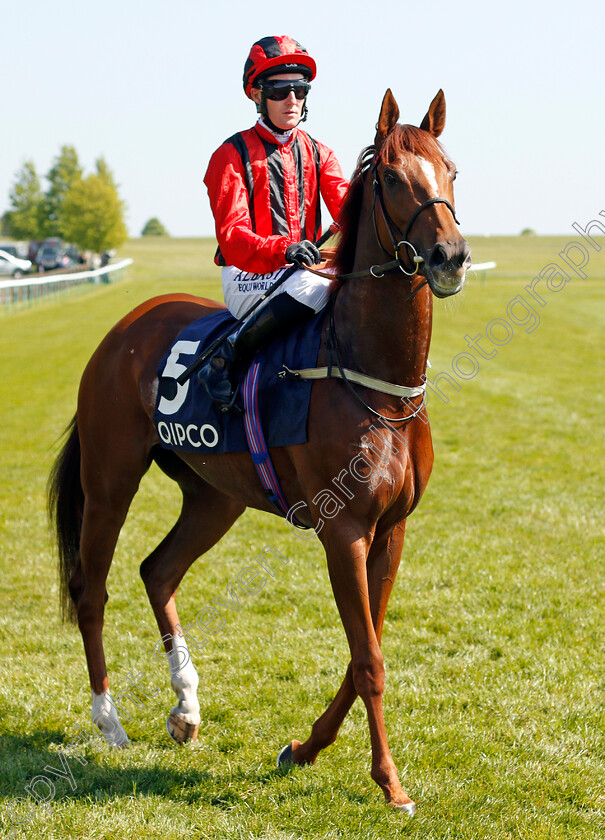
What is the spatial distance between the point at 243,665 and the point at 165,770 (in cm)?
108

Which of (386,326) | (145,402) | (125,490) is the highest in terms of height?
(386,326)

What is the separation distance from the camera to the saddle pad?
3.39 meters

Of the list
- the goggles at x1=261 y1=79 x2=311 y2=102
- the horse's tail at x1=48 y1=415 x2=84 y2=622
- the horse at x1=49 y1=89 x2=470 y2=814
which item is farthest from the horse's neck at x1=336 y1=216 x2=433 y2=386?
the horse's tail at x1=48 y1=415 x2=84 y2=622

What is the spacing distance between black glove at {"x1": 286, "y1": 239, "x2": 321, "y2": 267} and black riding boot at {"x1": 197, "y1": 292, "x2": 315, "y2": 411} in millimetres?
163

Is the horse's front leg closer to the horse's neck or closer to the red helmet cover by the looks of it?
the horse's neck

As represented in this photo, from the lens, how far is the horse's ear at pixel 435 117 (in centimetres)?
318

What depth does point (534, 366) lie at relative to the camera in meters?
16.7

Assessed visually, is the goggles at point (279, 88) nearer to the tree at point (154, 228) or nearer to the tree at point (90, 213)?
the tree at point (90, 213)

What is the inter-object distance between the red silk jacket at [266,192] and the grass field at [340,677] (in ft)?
2.61

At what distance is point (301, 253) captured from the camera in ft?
10.8

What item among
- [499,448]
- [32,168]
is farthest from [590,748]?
[32,168]

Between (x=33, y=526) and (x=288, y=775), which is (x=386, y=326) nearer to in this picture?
(x=288, y=775)

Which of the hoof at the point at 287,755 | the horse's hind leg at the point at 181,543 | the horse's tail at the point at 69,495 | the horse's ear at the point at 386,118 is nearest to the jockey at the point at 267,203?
the horse's ear at the point at 386,118

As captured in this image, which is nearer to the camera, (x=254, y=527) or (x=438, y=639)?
(x=438, y=639)
